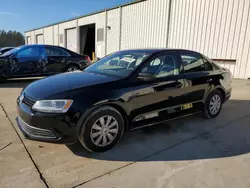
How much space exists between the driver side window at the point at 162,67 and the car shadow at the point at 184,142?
39.6 inches

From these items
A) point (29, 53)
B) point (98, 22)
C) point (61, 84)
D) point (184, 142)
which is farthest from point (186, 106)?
point (98, 22)

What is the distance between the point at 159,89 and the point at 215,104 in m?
1.71

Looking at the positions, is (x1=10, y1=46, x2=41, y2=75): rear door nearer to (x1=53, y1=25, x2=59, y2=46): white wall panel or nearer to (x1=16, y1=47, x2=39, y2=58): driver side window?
(x1=16, y1=47, x2=39, y2=58): driver side window

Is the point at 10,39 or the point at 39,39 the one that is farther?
the point at 10,39

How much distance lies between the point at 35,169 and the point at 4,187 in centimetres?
38

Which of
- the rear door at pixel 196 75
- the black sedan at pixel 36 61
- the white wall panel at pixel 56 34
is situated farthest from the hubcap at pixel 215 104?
the white wall panel at pixel 56 34

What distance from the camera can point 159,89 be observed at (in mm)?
3314

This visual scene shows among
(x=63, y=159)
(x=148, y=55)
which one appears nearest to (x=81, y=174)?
(x=63, y=159)

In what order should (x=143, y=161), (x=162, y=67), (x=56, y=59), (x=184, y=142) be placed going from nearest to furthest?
(x=143, y=161) → (x=184, y=142) → (x=162, y=67) → (x=56, y=59)

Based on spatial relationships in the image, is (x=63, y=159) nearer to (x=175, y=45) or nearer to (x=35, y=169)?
(x=35, y=169)

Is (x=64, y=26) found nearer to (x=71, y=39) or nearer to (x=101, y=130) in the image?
(x=71, y=39)

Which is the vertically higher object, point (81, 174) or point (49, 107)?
point (49, 107)

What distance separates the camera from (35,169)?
99.0 inches

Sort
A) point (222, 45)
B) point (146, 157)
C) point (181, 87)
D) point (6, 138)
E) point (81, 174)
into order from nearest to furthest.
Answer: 1. point (81, 174)
2. point (146, 157)
3. point (6, 138)
4. point (181, 87)
5. point (222, 45)
